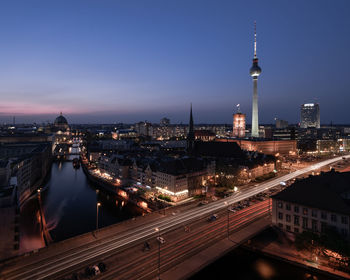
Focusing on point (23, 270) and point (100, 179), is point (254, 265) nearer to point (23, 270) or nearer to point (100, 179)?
point (23, 270)

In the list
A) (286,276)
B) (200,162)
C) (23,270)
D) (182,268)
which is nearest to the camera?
(23,270)

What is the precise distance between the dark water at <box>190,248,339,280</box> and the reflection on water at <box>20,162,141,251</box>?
1901cm

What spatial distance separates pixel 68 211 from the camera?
41125 mm

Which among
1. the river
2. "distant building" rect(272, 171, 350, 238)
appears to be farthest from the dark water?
the river

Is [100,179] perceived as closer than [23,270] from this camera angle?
No

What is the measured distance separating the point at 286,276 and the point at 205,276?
8.10m

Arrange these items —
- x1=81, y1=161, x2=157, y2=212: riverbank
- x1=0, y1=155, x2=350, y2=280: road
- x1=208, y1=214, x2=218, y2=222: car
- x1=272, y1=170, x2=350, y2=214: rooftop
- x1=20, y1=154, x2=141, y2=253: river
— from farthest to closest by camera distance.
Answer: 1. x1=81, y1=161, x2=157, y2=212: riverbank
2. x1=20, y1=154, x2=141, y2=253: river
3. x1=208, y1=214, x2=218, y2=222: car
4. x1=272, y1=170, x2=350, y2=214: rooftop
5. x1=0, y1=155, x2=350, y2=280: road

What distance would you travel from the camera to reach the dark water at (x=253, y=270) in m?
23.0

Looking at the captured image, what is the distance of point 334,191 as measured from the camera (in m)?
26.8

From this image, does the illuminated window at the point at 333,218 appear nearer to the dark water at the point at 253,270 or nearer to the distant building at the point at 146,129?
the dark water at the point at 253,270

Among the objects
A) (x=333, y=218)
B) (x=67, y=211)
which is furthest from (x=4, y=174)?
(x=333, y=218)

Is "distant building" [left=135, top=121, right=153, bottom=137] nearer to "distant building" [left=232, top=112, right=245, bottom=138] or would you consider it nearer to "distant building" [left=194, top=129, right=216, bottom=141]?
"distant building" [left=194, top=129, right=216, bottom=141]

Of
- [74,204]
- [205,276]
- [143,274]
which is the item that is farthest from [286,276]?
[74,204]

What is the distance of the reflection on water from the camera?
33000mm
